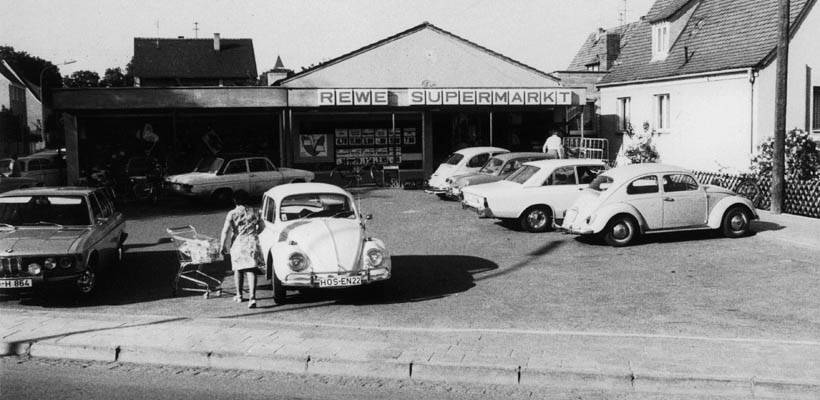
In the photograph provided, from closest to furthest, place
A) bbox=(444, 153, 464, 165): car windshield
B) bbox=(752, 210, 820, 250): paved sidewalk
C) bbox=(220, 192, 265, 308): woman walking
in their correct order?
bbox=(220, 192, 265, 308): woman walking → bbox=(752, 210, 820, 250): paved sidewalk → bbox=(444, 153, 464, 165): car windshield

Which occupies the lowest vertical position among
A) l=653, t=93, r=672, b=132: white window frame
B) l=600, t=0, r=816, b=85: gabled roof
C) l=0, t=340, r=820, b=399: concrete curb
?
l=0, t=340, r=820, b=399: concrete curb

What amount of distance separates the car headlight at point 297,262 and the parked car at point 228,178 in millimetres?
13251

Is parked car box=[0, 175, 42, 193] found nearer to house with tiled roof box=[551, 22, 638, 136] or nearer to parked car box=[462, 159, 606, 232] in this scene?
parked car box=[462, 159, 606, 232]

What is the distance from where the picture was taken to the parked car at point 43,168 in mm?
27625

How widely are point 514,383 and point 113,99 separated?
2265cm

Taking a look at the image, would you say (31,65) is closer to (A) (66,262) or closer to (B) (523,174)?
(B) (523,174)

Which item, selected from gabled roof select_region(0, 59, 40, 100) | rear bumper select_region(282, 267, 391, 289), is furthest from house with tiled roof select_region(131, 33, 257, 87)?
rear bumper select_region(282, 267, 391, 289)

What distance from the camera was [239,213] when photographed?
10.8 metres

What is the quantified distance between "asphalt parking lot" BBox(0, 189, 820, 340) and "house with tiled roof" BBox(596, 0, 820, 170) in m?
6.86

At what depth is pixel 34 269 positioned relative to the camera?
10.5 metres

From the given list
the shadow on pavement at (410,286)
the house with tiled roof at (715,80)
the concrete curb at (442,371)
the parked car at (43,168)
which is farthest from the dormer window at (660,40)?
the concrete curb at (442,371)

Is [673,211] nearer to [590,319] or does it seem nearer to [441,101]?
[590,319]

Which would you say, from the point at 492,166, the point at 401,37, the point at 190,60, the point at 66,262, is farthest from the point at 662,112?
the point at 190,60

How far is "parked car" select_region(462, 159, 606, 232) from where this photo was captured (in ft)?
56.0
